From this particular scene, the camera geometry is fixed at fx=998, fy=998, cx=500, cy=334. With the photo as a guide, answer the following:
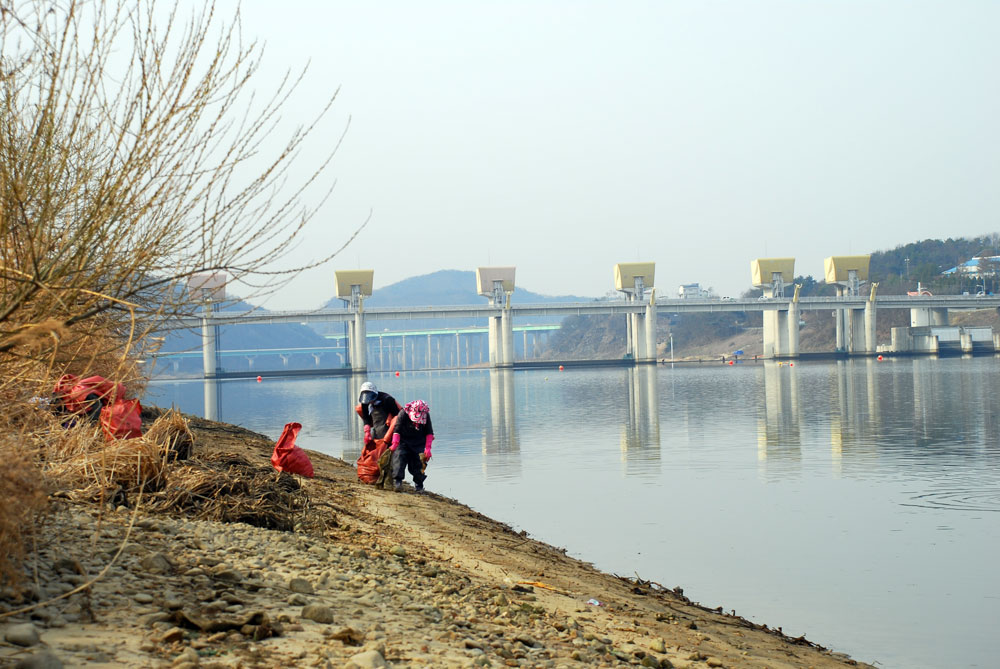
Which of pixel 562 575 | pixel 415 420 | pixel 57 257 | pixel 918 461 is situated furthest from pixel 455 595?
pixel 918 461

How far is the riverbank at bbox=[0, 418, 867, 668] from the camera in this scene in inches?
206

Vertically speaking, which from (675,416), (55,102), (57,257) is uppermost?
(55,102)

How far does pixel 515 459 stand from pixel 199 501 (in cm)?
1547

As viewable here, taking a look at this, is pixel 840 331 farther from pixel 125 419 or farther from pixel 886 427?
pixel 125 419

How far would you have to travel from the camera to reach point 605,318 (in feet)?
654

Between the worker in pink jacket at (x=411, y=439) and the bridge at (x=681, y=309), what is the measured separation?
9706 cm

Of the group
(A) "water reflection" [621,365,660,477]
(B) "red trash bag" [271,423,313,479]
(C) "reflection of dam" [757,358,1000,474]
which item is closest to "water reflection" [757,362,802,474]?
(C) "reflection of dam" [757,358,1000,474]

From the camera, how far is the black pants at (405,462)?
13.9m

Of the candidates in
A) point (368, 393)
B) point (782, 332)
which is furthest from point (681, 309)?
point (368, 393)

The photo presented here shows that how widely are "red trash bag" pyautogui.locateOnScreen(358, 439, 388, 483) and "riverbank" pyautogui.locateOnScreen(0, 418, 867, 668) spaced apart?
13.8 feet

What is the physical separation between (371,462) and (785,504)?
21.6ft

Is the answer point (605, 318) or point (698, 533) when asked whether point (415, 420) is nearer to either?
point (698, 533)

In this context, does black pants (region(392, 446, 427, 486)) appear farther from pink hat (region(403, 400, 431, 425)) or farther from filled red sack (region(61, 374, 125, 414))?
filled red sack (region(61, 374, 125, 414))

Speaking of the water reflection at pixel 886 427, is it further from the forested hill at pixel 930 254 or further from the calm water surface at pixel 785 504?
the forested hill at pixel 930 254
